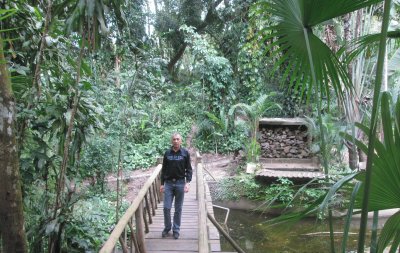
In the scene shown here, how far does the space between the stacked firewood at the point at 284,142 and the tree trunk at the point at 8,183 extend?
356 inches

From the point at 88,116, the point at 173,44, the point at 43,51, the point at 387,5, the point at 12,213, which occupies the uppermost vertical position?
the point at 173,44

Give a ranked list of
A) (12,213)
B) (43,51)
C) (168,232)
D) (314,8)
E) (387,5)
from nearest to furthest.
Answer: (387,5) < (314,8) < (12,213) < (43,51) < (168,232)

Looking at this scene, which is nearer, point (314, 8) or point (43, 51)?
point (314, 8)

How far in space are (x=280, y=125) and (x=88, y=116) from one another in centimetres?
825

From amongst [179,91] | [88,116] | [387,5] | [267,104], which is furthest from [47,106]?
[179,91]

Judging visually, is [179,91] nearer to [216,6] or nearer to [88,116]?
[216,6]

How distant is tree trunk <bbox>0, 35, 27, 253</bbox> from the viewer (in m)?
1.91

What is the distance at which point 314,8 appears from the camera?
1481mm

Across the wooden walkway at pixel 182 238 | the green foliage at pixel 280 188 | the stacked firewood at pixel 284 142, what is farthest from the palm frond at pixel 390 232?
the stacked firewood at pixel 284 142

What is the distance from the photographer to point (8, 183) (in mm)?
1920

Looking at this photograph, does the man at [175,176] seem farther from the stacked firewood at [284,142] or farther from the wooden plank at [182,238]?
the stacked firewood at [284,142]

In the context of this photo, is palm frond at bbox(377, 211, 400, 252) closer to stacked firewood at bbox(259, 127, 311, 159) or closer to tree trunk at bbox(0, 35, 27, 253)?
tree trunk at bbox(0, 35, 27, 253)

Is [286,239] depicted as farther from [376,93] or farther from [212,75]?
[212,75]

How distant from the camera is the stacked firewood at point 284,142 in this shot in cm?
1043
